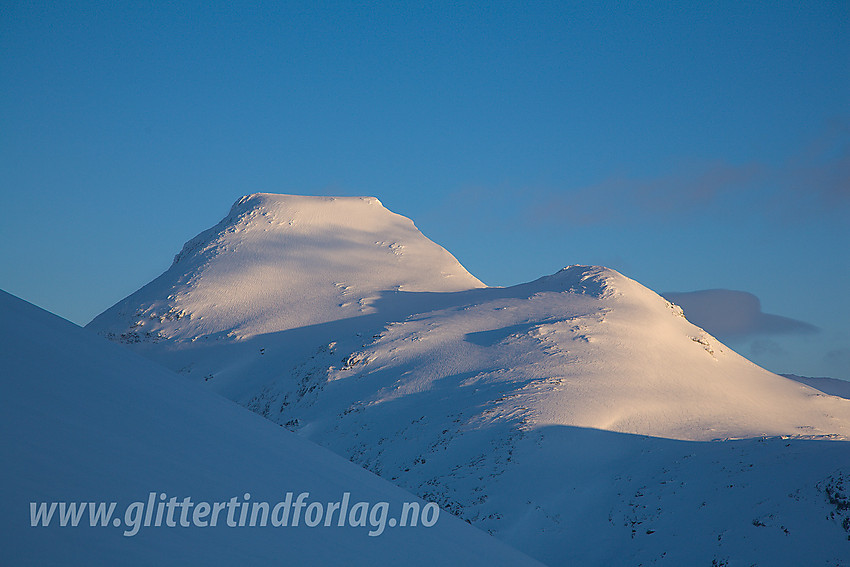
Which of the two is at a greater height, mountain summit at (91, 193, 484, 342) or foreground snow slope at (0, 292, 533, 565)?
mountain summit at (91, 193, 484, 342)

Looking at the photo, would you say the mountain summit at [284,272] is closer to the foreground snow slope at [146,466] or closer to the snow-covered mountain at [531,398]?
the snow-covered mountain at [531,398]

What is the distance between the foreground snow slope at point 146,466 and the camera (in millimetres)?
2959

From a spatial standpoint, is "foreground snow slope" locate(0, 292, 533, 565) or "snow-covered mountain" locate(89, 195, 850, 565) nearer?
"foreground snow slope" locate(0, 292, 533, 565)

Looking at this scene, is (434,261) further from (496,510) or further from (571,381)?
(496,510)

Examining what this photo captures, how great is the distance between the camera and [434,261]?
6875cm

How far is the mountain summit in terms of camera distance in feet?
179

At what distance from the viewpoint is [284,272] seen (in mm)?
63594

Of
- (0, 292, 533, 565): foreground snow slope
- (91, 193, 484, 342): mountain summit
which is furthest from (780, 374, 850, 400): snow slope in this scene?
(0, 292, 533, 565): foreground snow slope

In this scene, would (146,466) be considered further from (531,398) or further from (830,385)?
(830,385)

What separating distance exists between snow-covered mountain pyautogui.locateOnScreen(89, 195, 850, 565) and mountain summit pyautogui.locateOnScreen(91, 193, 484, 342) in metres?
0.37

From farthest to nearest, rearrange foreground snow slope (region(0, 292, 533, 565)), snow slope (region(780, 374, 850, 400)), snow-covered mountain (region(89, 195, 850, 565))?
snow slope (region(780, 374, 850, 400)), snow-covered mountain (region(89, 195, 850, 565)), foreground snow slope (region(0, 292, 533, 565))

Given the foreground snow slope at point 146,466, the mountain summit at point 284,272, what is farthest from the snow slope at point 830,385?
the foreground snow slope at point 146,466

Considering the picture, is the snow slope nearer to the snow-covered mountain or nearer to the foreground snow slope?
the snow-covered mountain

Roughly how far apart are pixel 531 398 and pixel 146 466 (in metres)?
26.0
